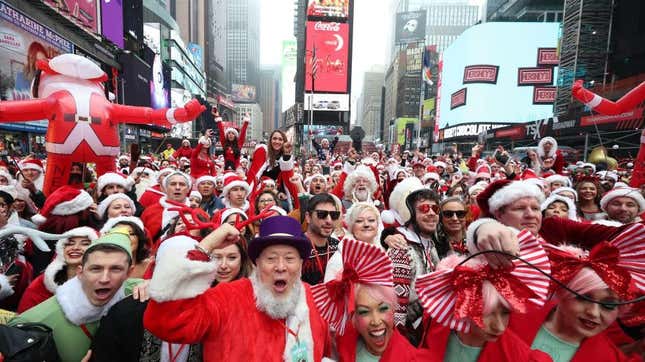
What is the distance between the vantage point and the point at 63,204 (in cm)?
354

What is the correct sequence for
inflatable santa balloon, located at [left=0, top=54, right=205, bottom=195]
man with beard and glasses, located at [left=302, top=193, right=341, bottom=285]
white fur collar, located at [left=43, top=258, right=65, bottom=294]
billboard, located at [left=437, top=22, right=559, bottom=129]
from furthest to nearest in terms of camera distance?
billboard, located at [left=437, top=22, right=559, bottom=129], inflatable santa balloon, located at [left=0, top=54, right=205, bottom=195], man with beard and glasses, located at [left=302, top=193, right=341, bottom=285], white fur collar, located at [left=43, top=258, right=65, bottom=294]

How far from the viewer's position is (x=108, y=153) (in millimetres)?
5352

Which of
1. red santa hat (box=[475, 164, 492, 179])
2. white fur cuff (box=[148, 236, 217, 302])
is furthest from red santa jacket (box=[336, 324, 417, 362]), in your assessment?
red santa hat (box=[475, 164, 492, 179])

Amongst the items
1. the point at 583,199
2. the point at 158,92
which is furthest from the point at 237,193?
A: the point at 158,92

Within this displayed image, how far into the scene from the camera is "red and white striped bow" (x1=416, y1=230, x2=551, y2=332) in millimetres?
1491

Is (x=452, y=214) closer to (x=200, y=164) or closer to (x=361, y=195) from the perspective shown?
(x=361, y=195)

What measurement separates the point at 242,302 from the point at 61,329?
1.08 meters

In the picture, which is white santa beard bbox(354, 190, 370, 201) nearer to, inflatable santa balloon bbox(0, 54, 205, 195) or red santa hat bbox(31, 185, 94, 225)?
red santa hat bbox(31, 185, 94, 225)

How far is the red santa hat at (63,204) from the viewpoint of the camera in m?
3.52

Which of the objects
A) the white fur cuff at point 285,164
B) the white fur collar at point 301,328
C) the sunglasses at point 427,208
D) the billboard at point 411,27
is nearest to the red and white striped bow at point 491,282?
the white fur collar at point 301,328

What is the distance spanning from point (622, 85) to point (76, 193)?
23930mm

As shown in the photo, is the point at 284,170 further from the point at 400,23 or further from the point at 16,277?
the point at 400,23

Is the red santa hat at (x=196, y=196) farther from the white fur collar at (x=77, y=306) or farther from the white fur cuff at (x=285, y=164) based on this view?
the white fur collar at (x=77, y=306)

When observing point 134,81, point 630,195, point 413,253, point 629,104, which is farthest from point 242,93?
point 413,253
